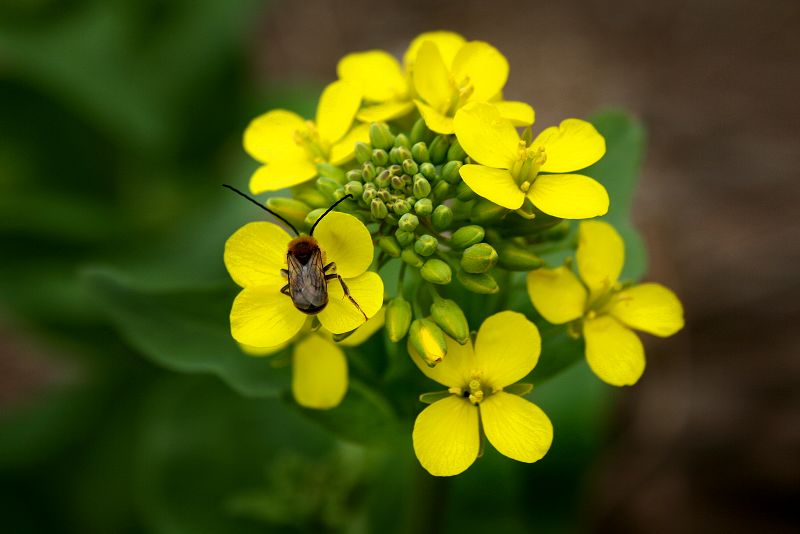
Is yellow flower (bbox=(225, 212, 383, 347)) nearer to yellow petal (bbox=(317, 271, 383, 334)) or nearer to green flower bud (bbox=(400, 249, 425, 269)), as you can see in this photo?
yellow petal (bbox=(317, 271, 383, 334))

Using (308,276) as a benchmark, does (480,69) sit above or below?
above

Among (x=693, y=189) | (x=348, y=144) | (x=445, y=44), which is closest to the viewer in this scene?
(x=348, y=144)

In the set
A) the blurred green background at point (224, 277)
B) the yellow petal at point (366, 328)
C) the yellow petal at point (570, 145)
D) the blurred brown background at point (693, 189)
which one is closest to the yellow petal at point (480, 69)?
the yellow petal at point (570, 145)

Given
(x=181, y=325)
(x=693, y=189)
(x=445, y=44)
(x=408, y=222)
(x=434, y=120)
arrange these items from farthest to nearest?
(x=693, y=189) < (x=181, y=325) < (x=445, y=44) < (x=434, y=120) < (x=408, y=222)

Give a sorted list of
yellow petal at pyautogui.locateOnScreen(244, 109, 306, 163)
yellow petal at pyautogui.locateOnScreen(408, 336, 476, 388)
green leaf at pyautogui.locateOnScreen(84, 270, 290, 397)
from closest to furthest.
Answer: yellow petal at pyautogui.locateOnScreen(408, 336, 476, 388) → yellow petal at pyautogui.locateOnScreen(244, 109, 306, 163) → green leaf at pyautogui.locateOnScreen(84, 270, 290, 397)

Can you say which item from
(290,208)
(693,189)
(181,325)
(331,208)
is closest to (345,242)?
(331,208)

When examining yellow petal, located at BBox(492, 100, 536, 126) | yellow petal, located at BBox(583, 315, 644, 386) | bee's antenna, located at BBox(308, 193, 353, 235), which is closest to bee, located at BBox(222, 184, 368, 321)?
bee's antenna, located at BBox(308, 193, 353, 235)

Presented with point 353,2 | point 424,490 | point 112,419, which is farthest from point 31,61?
point 424,490

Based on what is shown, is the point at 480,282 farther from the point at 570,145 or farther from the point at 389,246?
the point at 570,145
